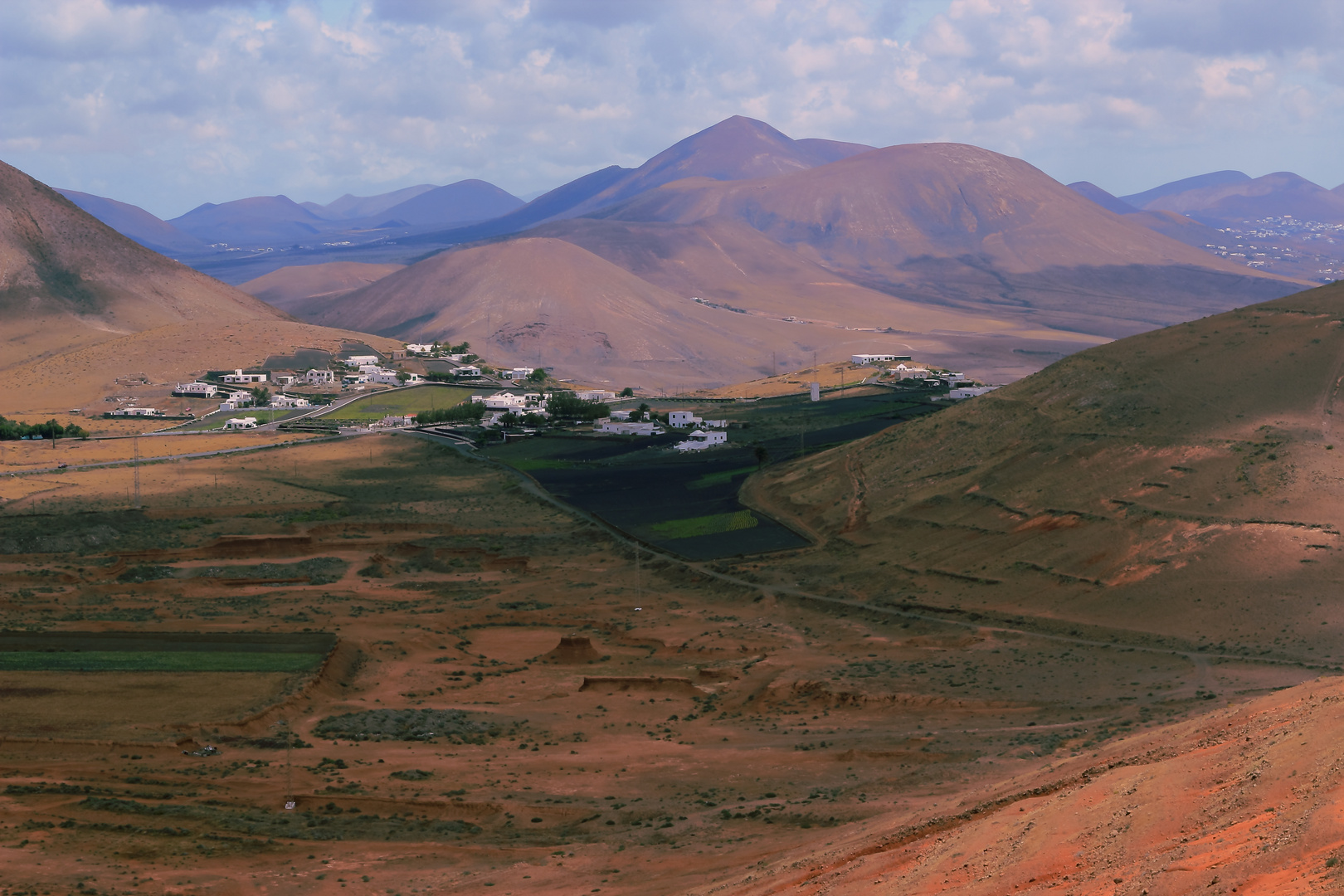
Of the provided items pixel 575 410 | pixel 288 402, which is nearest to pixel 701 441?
pixel 575 410

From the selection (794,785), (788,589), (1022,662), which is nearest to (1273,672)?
(1022,662)

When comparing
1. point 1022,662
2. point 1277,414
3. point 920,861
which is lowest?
point 1022,662

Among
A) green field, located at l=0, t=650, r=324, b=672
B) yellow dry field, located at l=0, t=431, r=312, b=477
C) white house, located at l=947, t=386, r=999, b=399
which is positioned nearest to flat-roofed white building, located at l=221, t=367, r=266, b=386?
yellow dry field, located at l=0, t=431, r=312, b=477

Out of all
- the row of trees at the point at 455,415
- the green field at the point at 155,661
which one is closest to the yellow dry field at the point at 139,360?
the row of trees at the point at 455,415

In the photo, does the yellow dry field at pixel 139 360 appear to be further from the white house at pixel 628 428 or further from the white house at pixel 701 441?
the white house at pixel 701 441

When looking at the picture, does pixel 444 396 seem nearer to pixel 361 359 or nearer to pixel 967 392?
pixel 361 359

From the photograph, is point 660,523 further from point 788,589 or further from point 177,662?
point 177,662

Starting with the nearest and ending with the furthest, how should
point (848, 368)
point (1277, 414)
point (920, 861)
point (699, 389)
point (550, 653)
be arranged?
point (920, 861)
point (550, 653)
point (1277, 414)
point (848, 368)
point (699, 389)

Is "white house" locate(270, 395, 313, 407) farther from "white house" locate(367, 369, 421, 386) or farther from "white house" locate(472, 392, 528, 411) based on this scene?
"white house" locate(472, 392, 528, 411)
